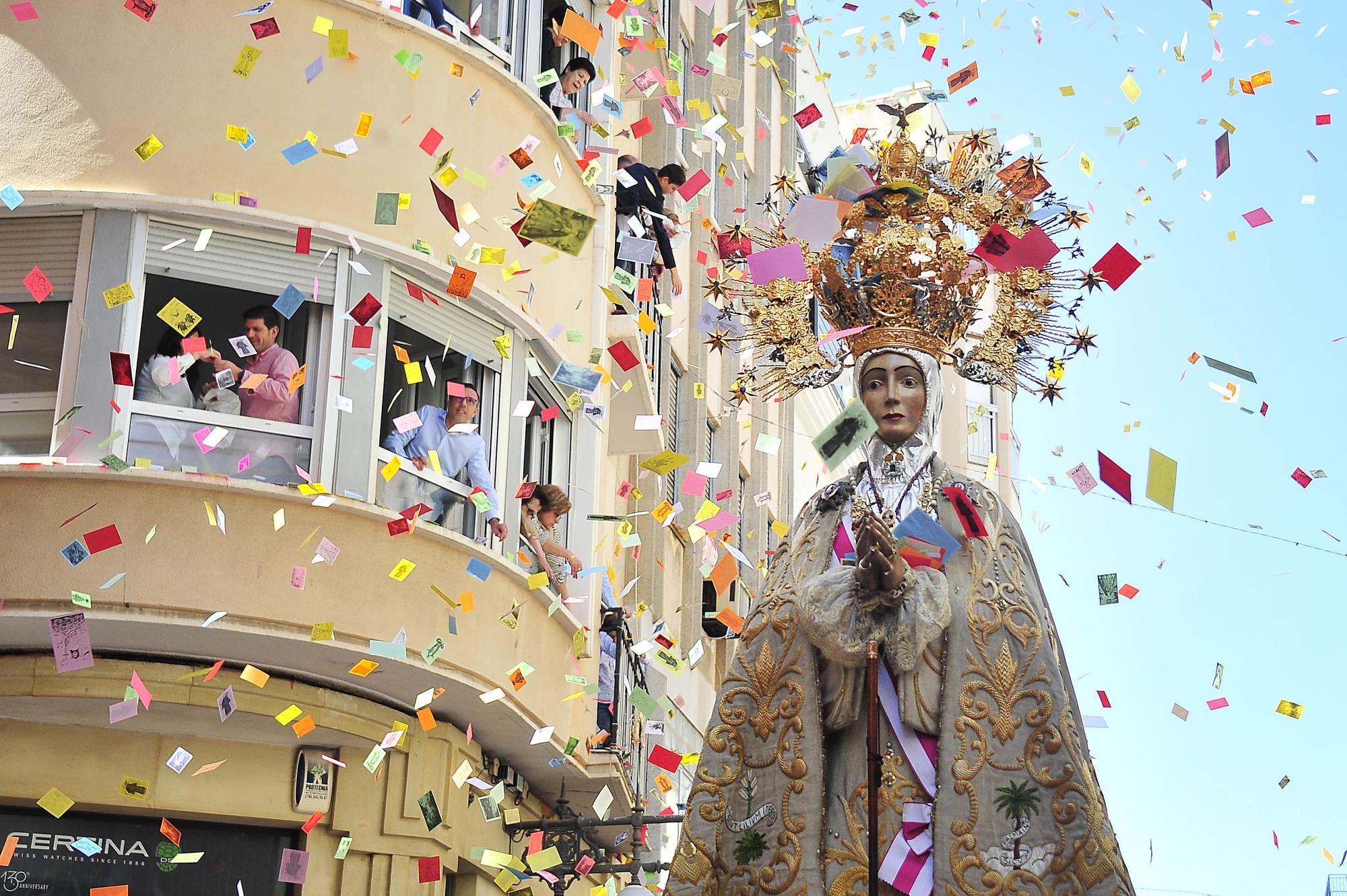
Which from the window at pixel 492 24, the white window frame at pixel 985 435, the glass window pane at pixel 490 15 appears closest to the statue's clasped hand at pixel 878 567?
the window at pixel 492 24

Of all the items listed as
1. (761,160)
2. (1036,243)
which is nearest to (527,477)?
(1036,243)

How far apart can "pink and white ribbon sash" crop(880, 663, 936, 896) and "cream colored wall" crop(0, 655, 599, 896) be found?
4216mm

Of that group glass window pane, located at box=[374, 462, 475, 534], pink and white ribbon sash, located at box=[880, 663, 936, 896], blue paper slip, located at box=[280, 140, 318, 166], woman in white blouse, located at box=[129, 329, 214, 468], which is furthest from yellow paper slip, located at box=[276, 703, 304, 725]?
pink and white ribbon sash, located at box=[880, 663, 936, 896]

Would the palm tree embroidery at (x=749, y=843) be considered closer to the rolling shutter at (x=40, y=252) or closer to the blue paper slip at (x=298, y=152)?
the rolling shutter at (x=40, y=252)

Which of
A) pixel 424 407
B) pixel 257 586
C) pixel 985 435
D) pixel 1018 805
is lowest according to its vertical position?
pixel 1018 805

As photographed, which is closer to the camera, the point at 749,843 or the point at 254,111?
the point at 749,843

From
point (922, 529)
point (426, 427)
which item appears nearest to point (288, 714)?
point (426, 427)

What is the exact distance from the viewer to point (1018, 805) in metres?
6.95

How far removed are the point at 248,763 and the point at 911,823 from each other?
15.7 feet

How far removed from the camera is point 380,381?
10828 mm

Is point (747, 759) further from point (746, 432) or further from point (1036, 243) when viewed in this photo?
point (746, 432)

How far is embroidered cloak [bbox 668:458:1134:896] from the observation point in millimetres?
6883

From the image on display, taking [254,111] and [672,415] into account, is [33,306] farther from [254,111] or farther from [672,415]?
[672,415]

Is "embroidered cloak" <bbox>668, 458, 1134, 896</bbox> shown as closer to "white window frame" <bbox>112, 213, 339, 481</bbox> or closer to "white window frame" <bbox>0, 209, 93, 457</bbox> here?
"white window frame" <bbox>112, 213, 339, 481</bbox>
